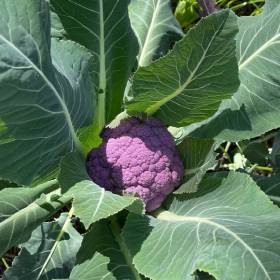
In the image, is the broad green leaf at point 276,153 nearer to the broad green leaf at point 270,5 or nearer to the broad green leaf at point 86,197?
the broad green leaf at point 270,5

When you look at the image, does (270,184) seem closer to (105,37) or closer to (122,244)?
(122,244)

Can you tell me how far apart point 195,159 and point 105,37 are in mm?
361

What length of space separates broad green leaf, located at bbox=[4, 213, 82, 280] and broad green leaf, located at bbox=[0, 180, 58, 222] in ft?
0.37

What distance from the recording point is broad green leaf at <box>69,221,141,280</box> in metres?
1.27

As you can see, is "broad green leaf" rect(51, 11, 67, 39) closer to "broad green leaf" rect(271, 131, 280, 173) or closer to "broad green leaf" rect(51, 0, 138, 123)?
"broad green leaf" rect(51, 0, 138, 123)

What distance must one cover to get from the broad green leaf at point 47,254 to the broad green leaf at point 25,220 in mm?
59

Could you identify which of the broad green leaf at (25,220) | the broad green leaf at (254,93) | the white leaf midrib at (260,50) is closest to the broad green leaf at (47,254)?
the broad green leaf at (25,220)

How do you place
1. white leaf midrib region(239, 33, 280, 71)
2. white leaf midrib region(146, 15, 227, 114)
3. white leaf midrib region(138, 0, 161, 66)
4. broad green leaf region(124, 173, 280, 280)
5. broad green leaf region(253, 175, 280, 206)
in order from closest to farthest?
broad green leaf region(124, 173, 280, 280) < white leaf midrib region(146, 15, 227, 114) < white leaf midrib region(239, 33, 280, 71) < broad green leaf region(253, 175, 280, 206) < white leaf midrib region(138, 0, 161, 66)

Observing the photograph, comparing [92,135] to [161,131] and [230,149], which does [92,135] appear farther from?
[230,149]

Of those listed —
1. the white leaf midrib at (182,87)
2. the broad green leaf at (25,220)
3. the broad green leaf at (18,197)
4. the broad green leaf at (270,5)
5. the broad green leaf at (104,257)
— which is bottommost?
the broad green leaf at (104,257)

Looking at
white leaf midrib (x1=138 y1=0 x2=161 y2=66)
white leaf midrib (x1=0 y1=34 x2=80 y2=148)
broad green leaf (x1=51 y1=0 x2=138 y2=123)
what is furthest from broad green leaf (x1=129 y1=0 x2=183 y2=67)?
white leaf midrib (x1=0 y1=34 x2=80 y2=148)

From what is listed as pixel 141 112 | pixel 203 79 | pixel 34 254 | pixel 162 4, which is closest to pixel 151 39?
pixel 162 4

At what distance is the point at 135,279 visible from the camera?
128cm

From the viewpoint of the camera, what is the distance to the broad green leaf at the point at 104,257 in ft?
4.18
